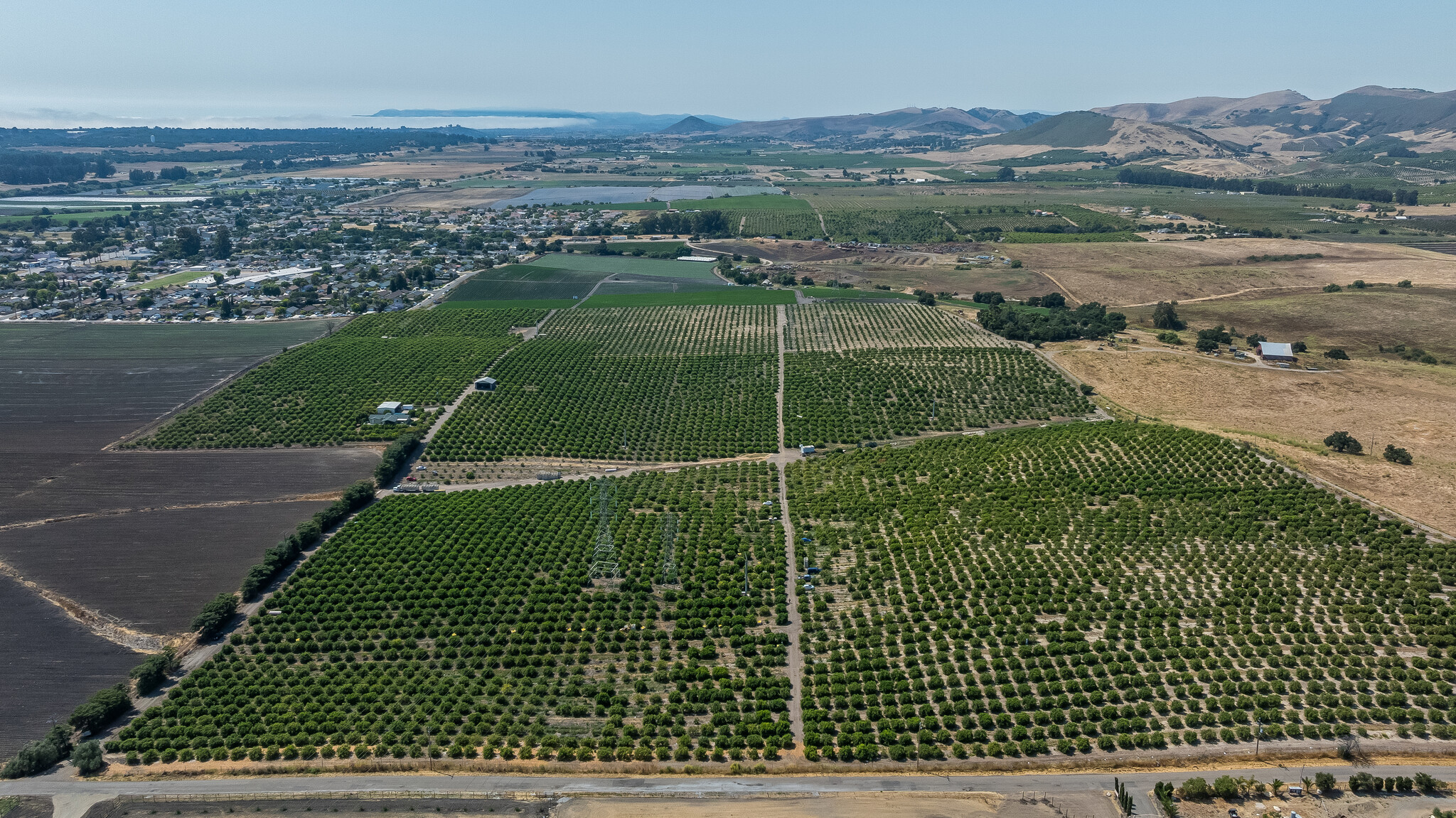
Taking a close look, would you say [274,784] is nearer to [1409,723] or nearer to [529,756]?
[529,756]

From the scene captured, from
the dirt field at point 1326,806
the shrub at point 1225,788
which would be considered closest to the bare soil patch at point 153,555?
the dirt field at point 1326,806

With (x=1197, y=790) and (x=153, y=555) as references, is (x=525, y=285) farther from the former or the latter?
(x=1197, y=790)

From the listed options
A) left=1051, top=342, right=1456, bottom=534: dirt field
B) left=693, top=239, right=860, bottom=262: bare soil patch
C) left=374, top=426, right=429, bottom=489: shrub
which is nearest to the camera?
left=1051, top=342, right=1456, bottom=534: dirt field

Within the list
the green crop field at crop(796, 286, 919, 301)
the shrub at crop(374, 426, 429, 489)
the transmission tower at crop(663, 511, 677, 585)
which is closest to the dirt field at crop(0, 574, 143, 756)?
the shrub at crop(374, 426, 429, 489)

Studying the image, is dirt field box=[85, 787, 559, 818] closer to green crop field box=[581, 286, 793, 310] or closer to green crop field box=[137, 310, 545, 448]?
green crop field box=[137, 310, 545, 448]

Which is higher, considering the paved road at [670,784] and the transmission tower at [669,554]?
the transmission tower at [669,554]

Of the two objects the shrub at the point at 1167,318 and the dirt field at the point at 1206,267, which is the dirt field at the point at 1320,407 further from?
the dirt field at the point at 1206,267
